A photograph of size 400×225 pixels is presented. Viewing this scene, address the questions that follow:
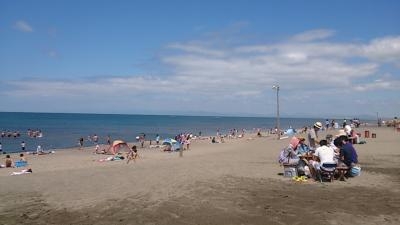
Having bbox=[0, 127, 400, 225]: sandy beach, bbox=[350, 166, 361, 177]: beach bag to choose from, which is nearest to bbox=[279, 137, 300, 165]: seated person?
bbox=[0, 127, 400, 225]: sandy beach

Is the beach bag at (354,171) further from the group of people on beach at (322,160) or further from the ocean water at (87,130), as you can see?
the ocean water at (87,130)

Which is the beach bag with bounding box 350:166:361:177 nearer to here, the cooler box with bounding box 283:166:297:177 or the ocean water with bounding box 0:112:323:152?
the cooler box with bounding box 283:166:297:177

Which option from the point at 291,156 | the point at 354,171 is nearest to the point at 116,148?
the point at 291,156

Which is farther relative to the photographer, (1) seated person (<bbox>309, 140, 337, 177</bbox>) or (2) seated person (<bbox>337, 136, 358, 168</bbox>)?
(2) seated person (<bbox>337, 136, 358, 168</bbox>)

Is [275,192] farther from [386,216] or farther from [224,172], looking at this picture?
[224,172]

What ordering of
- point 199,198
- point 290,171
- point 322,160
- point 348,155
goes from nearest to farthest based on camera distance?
point 199,198
point 322,160
point 348,155
point 290,171

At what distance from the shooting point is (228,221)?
8109 millimetres

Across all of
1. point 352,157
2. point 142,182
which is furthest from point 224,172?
point 352,157

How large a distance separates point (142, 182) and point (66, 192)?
2.23 meters

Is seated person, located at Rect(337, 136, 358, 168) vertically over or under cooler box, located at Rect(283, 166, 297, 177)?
over

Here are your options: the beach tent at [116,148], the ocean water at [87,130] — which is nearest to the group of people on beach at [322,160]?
the beach tent at [116,148]

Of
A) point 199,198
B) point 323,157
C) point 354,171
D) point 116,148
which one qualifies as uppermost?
point 323,157

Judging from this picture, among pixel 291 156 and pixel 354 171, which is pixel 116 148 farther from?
pixel 354 171

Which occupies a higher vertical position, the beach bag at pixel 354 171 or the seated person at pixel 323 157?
the seated person at pixel 323 157
